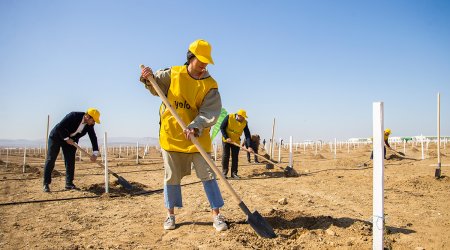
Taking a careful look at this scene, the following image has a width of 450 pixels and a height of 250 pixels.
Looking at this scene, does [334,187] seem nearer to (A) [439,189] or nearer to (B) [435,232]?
(A) [439,189]

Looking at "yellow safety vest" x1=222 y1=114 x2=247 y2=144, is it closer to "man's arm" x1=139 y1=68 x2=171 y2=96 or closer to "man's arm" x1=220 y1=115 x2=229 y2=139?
"man's arm" x1=220 y1=115 x2=229 y2=139

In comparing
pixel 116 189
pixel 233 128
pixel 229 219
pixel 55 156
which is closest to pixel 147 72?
pixel 229 219

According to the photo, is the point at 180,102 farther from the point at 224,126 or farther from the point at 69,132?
the point at 224,126

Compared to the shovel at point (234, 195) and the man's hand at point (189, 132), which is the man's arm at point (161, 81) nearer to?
the shovel at point (234, 195)

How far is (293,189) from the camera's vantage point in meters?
6.10

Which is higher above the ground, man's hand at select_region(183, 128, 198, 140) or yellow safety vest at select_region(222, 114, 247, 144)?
yellow safety vest at select_region(222, 114, 247, 144)

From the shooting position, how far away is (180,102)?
327 cm

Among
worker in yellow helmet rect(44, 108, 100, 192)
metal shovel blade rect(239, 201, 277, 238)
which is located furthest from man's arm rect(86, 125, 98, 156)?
metal shovel blade rect(239, 201, 277, 238)

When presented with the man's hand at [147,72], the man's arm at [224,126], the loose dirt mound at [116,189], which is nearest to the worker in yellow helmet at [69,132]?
the loose dirt mound at [116,189]

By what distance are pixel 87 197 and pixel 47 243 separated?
2.52 m

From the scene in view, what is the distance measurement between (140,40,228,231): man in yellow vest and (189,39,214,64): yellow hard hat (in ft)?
0.18

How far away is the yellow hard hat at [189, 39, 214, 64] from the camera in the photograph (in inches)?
120

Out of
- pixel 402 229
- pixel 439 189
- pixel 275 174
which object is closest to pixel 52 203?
pixel 402 229

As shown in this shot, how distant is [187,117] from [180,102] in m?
0.18
